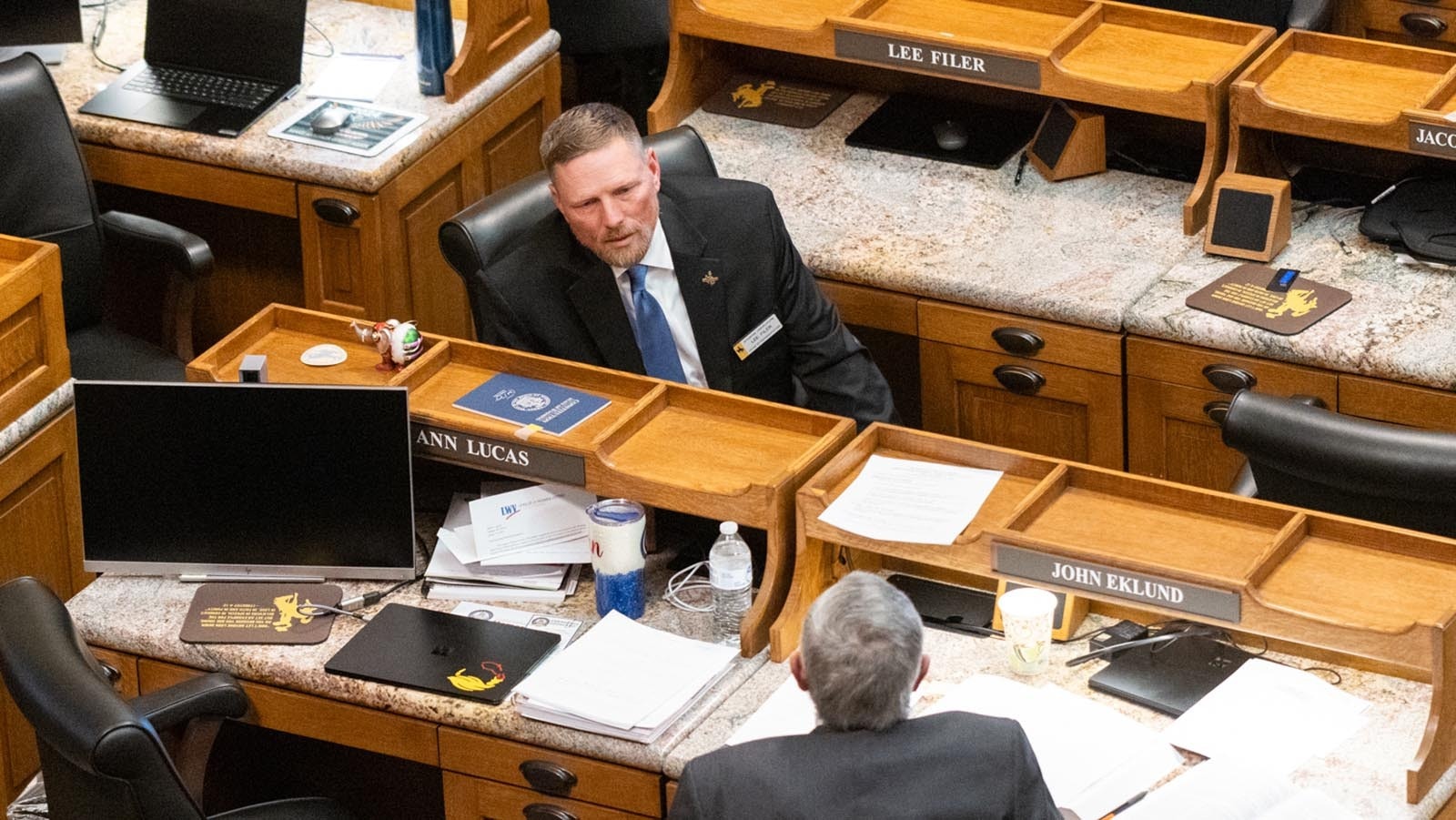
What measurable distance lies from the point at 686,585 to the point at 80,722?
1.00 meters

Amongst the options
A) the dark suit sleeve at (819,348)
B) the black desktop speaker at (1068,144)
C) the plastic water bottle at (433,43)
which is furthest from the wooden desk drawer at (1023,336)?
the plastic water bottle at (433,43)

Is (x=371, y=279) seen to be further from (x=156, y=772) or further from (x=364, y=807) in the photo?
(x=156, y=772)

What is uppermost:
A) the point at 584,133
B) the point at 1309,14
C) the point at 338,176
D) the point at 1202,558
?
the point at 584,133

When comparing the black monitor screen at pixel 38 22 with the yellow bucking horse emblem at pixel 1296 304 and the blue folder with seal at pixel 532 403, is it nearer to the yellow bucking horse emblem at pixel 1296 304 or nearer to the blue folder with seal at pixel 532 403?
the blue folder with seal at pixel 532 403

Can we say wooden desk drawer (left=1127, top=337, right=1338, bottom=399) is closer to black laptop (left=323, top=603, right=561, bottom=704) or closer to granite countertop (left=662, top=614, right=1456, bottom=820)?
granite countertop (left=662, top=614, right=1456, bottom=820)

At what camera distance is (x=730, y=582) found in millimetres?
3404

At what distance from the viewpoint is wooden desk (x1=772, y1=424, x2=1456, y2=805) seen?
9.86 feet

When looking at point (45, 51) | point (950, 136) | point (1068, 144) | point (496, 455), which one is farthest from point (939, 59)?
point (45, 51)

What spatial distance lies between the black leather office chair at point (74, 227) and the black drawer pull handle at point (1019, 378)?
1647 millimetres

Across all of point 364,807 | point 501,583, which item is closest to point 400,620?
point 501,583

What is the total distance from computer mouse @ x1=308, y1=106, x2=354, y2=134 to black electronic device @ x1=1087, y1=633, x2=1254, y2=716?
7.85ft

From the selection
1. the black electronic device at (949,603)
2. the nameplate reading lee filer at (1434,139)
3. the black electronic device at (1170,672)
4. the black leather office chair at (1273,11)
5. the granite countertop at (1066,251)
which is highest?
Answer: the nameplate reading lee filer at (1434,139)

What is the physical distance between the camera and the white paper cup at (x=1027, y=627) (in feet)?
10.7

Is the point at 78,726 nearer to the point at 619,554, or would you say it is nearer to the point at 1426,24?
the point at 619,554
